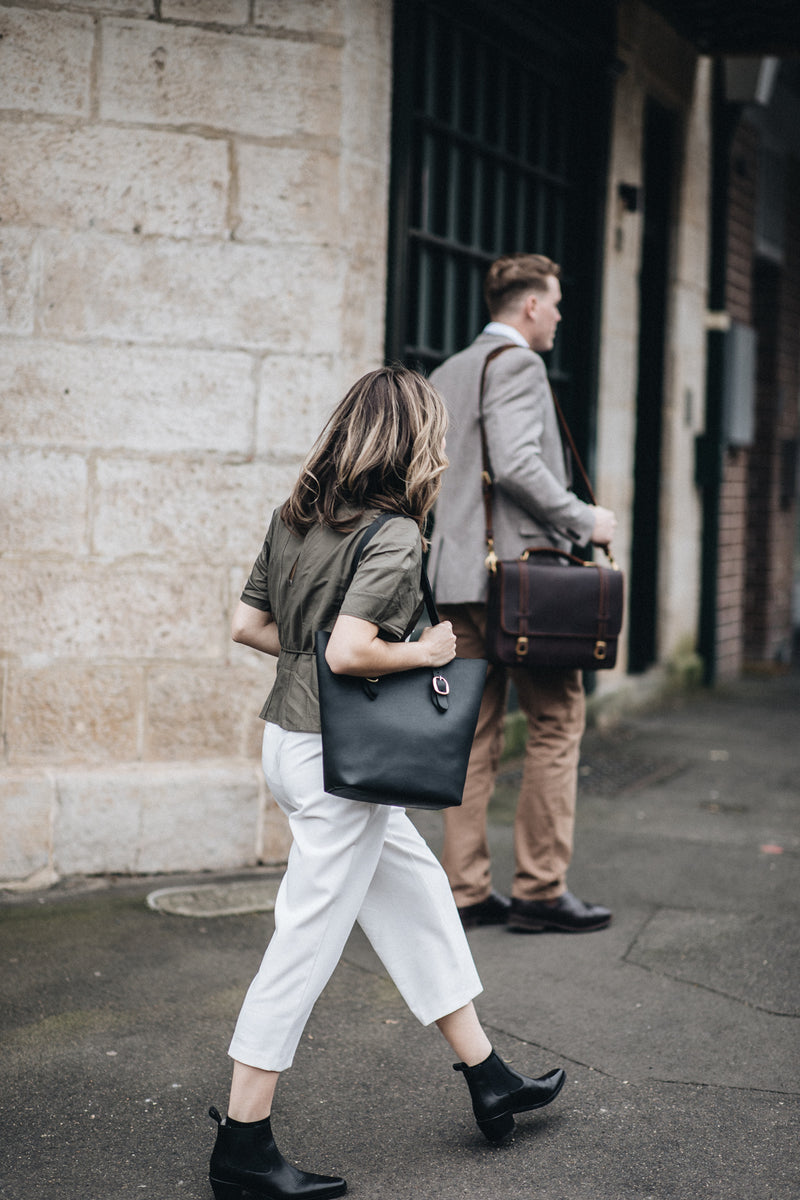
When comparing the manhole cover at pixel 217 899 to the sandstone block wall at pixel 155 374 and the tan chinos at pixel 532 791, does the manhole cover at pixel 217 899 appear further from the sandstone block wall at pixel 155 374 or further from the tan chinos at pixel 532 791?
the tan chinos at pixel 532 791

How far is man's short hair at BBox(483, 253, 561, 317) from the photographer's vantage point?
13.8 feet

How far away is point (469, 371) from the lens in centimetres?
414

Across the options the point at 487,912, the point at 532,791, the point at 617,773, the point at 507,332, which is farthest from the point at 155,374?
the point at 617,773

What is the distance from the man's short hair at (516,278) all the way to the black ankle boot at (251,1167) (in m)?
2.68

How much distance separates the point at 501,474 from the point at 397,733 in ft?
5.30

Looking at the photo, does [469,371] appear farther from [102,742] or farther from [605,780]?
[605,780]

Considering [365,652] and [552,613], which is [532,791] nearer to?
[552,613]

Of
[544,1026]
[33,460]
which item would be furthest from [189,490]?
[544,1026]

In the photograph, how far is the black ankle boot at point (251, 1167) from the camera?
8.22ft

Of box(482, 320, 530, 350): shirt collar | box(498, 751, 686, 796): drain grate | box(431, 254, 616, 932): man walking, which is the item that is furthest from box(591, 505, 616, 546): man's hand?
box(498, 751, 686, 796): drain grate

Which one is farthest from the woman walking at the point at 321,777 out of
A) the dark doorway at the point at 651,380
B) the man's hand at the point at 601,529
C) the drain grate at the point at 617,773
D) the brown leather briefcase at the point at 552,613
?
the dark doorway at the point at 651,380

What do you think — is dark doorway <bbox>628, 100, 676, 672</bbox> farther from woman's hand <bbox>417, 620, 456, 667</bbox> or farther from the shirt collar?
woman's hand <bbox>417, 620, 456, 667</bbox>

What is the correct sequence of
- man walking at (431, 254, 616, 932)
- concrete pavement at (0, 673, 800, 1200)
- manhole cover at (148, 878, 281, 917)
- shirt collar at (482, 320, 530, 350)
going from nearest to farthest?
concrete pavement at (0, 673, 800, 1200), man walking at (431, 254, 616, 932), shirt collar at (482, 320, 530, 350), manhole cover at (148, 878, 281, 917)

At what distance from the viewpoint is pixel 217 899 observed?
14.5 feet
